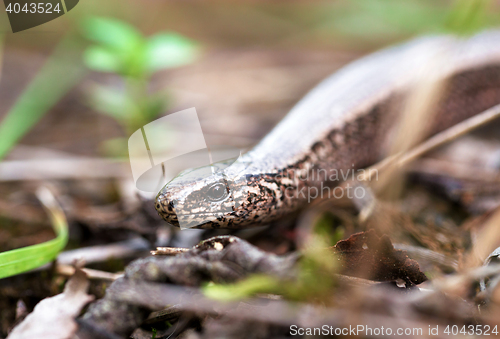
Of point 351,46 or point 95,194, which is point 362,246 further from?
point 351,46

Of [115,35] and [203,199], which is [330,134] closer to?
[203,199]

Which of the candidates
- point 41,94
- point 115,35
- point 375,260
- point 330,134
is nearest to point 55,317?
point 375,260

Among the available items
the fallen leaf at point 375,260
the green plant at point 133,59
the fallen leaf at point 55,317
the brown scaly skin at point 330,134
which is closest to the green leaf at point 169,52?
the green plant at point 133,59

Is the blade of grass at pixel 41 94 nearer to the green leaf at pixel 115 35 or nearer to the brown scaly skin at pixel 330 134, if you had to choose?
the green leaf at pixel 115 35

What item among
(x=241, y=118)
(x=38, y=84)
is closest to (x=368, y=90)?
(x=241, y=118)

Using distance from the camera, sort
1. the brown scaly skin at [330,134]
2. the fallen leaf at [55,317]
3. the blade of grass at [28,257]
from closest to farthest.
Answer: the fallen leaf at [55,317], the blade of grass at [28,257], the brown scaly skin at [330,134]
